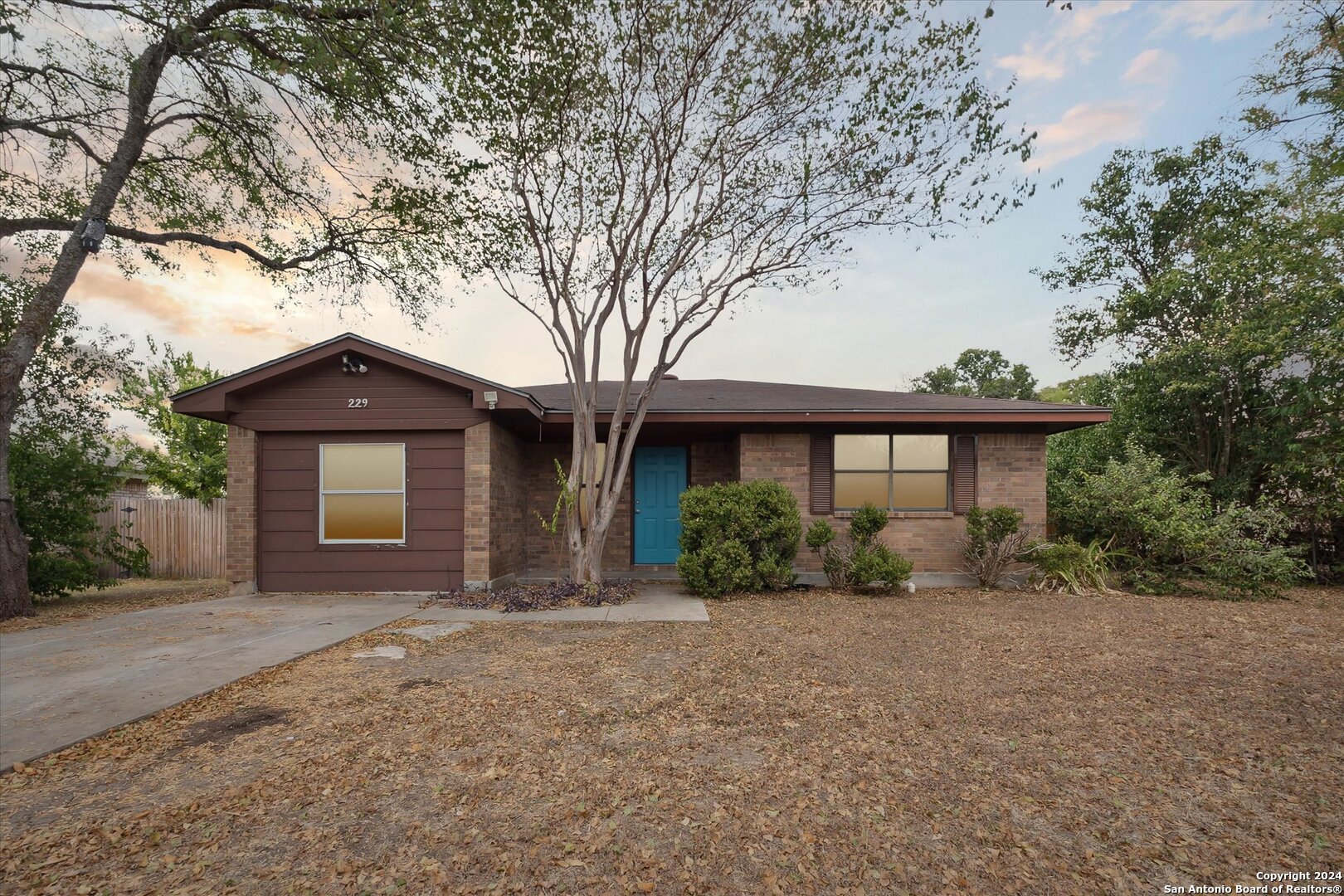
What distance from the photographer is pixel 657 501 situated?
1062cm

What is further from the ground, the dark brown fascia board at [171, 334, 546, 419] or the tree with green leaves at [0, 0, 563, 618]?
the tree with green leaves at [0, 0, 563, 618]

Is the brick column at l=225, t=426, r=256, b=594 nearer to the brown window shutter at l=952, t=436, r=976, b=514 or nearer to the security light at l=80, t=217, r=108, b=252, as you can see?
the security light at l=80, t=217, r=108, b=252

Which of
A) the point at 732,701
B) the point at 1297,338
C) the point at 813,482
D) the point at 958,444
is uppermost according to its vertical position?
the point at 1297,338

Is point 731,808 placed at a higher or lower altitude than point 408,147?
lower

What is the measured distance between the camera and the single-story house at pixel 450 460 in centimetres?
827

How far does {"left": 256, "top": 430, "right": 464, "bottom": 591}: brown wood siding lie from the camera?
838 centimetres

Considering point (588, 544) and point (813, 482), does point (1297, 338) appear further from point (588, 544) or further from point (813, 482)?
point (588, 544)

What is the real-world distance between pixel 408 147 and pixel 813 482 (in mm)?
7858

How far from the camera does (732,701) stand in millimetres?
3957

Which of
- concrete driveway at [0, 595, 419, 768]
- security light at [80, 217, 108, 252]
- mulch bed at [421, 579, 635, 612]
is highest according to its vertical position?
security light at [80, 217, 108, 252]

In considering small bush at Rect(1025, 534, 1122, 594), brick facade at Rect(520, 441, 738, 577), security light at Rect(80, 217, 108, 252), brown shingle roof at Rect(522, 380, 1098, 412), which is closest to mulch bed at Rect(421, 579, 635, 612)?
brick facade at Rect(520, 441, 738, 577)

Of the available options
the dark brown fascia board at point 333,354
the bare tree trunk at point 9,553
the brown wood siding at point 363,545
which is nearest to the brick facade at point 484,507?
the brown wood siding at point 363,545

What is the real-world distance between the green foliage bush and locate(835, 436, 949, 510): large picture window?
86.0 inches

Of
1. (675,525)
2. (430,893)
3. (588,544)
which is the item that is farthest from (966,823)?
(675,525)
